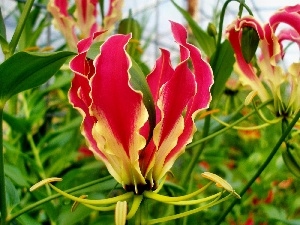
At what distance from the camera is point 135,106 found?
686 millimetres

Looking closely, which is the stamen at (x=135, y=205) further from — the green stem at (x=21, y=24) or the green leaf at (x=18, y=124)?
the green leaf at (x=18, y=124)

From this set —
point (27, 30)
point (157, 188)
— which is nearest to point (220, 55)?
point (157, 188)

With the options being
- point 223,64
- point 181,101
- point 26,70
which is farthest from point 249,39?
point 26,70

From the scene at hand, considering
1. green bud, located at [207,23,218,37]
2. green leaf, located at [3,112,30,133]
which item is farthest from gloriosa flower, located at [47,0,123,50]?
green bud, located at [207,23,218,37]

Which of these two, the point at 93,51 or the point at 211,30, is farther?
the point at 211,30

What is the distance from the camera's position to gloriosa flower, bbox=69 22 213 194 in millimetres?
660

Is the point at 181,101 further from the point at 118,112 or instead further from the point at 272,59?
the point at 272,59

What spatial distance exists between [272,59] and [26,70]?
0.49 meters

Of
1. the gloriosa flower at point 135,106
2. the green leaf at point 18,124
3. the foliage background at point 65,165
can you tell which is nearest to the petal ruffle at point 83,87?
the gloriosa flower at point 135,106

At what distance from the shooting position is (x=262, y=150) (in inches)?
74.7

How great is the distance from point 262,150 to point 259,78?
0.77 m

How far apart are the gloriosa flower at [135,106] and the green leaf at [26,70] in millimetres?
29

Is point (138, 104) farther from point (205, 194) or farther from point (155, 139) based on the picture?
point (205, 194)

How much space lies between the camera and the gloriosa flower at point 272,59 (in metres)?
0.95
